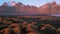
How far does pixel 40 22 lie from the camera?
1.86m

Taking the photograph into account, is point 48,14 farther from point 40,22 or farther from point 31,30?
point 31,30

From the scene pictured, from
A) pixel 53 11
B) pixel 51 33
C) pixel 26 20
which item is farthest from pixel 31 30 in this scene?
pixel 53 11

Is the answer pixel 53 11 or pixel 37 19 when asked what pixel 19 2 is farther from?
pixel 53 11

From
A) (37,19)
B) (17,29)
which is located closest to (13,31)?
(17,29)

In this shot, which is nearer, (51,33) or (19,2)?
(51,33)

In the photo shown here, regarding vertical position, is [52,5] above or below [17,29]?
A: above

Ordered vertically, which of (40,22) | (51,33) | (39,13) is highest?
(39,13)

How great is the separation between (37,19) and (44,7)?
20 centimetres

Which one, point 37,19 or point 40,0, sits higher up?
point 40,0

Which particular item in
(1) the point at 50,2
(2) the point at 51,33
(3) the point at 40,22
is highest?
(1) the point at 50,2

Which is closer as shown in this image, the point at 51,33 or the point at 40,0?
the point at 51,33

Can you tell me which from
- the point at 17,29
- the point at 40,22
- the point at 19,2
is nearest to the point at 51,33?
the point at 40,22

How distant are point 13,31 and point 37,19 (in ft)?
1.23

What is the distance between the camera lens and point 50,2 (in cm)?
188
